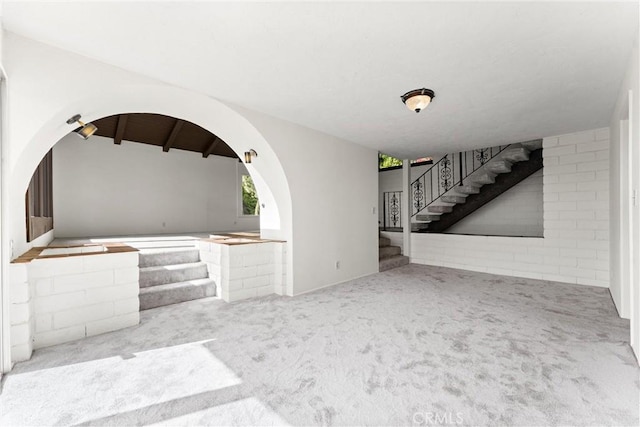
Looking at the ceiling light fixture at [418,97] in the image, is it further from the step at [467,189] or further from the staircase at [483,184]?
the step at [467,189]

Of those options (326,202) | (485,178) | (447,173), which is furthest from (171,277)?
(447,173)

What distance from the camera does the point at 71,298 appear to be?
8.54ft

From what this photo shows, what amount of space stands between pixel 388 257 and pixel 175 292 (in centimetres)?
434

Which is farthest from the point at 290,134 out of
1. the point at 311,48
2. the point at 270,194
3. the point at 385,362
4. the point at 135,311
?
the point at 385,362

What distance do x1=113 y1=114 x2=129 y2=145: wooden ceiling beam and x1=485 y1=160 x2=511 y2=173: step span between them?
311 inches

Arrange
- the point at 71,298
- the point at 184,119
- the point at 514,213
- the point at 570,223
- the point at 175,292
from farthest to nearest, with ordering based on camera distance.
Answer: the point at 514,213, the point at 570,223, the point at 175,292, the point at 184,119, the point at 71,298

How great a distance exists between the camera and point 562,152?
4.86 meters

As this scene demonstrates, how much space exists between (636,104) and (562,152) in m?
3.14

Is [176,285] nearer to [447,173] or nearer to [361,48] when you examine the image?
[361,48]

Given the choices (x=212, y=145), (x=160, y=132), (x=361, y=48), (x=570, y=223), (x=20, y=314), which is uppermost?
(x=160, y=132)

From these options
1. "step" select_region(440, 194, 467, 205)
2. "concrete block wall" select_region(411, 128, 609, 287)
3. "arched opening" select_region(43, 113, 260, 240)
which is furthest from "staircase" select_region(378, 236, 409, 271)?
"arched opening" select_region(43, 113, 260, 240)

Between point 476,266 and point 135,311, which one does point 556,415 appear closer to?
point 135,311

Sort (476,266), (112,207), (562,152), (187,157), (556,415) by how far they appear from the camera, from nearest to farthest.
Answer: (556,415) → (562,152) → (476,266) → (112,207) → (187,157)

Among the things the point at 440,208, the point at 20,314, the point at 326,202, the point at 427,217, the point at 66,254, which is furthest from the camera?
the point at 427,217
